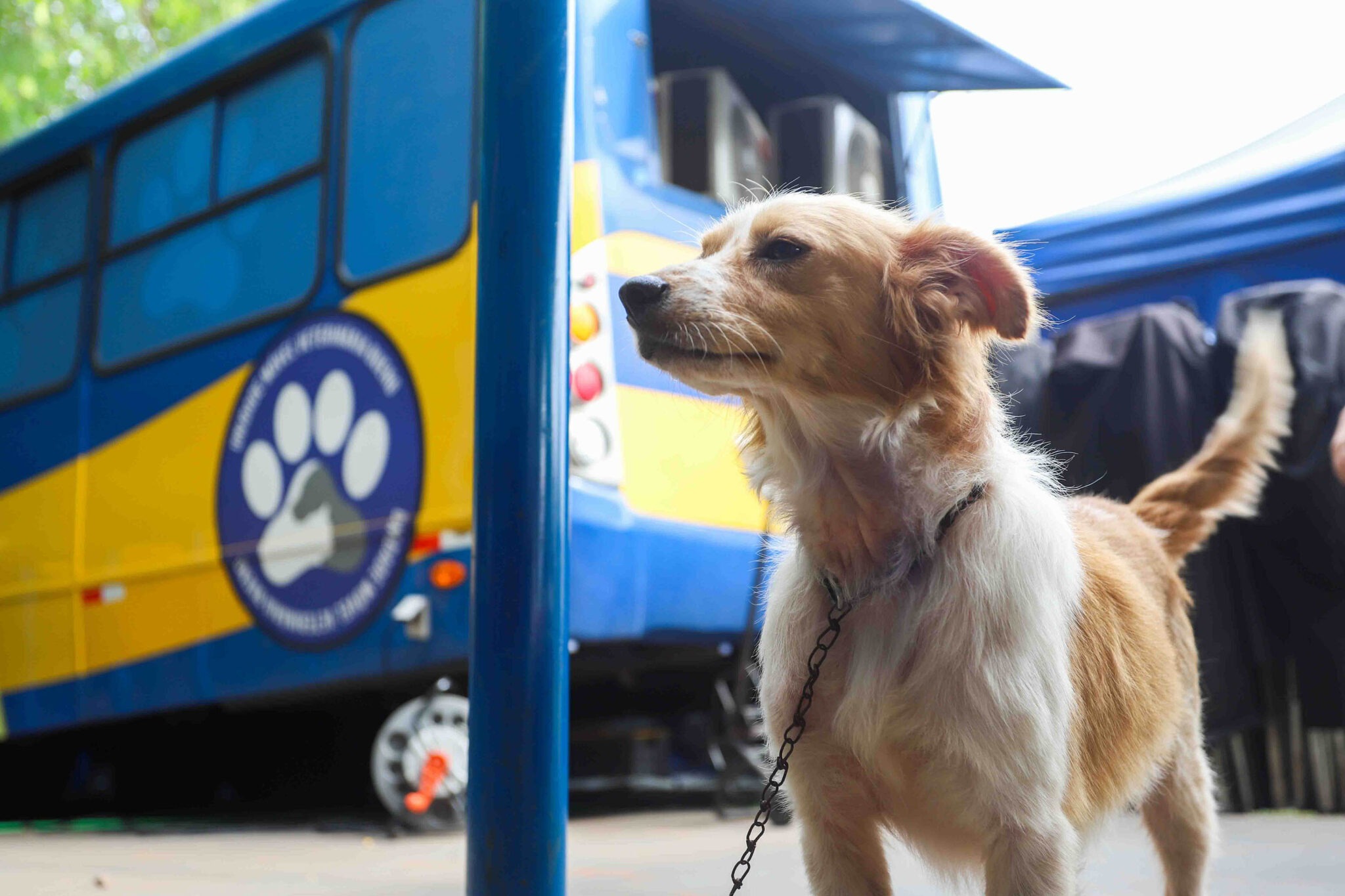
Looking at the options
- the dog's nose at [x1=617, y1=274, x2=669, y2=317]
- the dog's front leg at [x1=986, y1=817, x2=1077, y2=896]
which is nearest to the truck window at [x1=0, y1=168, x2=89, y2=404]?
the dog's nose at [x1=617, y1=274, x2=669, y2=317]

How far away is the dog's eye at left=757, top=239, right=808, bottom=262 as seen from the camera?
2174mm

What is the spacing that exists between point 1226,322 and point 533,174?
3433 mm

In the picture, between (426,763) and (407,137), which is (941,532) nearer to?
(426,763)

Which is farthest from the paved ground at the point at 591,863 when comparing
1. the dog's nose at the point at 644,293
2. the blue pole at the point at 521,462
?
the dog's nose at the point at 644,293

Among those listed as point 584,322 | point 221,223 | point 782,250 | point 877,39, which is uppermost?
point 877,39

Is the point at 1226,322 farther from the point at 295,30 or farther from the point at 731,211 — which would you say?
the point at 295,30

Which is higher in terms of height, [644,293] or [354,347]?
[354,347]

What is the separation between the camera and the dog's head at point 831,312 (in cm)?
208

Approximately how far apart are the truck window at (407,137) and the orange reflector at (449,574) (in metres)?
1.20

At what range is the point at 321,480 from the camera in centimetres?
473

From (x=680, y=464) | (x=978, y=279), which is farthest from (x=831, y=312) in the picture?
(x=680, y=464)

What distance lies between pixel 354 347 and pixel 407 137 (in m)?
0.89

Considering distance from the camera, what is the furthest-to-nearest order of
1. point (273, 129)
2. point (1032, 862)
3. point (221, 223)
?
point (221, 223)
point (273, 129)
point (1032, 862)

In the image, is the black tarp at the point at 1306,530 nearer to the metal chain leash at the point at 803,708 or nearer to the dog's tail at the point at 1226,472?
the dog's tail at the point at 1226,472
